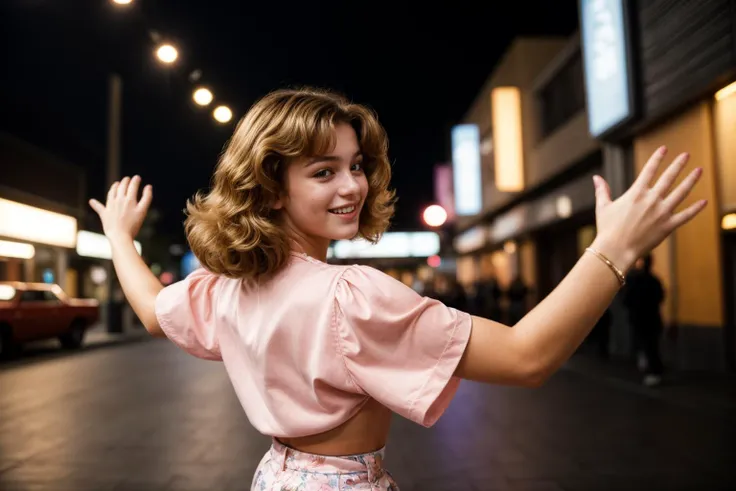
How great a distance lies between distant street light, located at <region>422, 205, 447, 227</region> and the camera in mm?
15414

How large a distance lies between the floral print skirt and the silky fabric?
0.28 ft

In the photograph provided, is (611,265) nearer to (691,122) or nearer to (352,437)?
(352,437)

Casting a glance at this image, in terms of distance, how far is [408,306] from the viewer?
1.28m

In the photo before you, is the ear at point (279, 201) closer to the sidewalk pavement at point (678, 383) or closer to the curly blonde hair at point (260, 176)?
the curly blonde hair at point (260, 176)

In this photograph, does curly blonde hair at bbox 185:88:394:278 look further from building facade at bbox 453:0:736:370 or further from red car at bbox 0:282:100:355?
red car at bbox 0:282:100:355

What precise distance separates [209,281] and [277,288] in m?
0.35

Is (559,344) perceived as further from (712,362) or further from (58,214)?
(58,214)

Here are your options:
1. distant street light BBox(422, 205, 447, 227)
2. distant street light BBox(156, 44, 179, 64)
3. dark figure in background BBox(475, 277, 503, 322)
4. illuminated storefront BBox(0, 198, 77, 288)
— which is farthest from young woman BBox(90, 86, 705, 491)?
illuminated storefront BBox(0, 198, 77, 288)

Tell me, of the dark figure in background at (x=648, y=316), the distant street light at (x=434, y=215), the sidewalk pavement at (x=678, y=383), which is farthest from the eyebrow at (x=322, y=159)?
the distant street light at (x=434, y=215)

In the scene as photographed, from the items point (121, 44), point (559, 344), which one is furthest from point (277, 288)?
point (121, 44)

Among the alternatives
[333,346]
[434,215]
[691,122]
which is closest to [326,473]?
[333,346]

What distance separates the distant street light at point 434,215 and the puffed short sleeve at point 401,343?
14.2 metres

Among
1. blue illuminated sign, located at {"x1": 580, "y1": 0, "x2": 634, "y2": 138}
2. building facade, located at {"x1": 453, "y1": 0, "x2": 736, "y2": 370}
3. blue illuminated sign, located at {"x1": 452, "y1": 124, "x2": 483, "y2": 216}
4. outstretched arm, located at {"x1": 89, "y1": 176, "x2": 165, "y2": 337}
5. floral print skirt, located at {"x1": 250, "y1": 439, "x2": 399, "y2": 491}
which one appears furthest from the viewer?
blue illuminated sign, located at {"x1": 452, "y1": 124, "x2": 483, "y2": 216}

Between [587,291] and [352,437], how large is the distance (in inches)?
22.9
